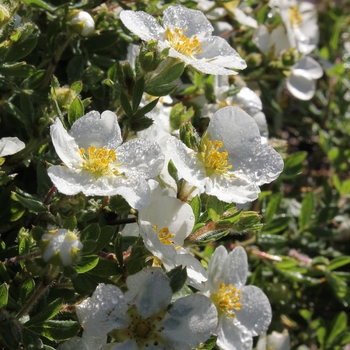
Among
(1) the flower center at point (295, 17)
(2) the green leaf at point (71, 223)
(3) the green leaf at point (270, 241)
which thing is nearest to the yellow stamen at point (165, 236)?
(2) the green leaf at point (71, 223)

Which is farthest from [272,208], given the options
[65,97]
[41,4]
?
[41,4]

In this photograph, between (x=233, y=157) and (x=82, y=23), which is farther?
(x=82, y=23)

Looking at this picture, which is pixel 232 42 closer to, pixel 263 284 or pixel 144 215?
pixel 263 284

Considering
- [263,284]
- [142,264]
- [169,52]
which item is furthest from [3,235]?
[263,284]

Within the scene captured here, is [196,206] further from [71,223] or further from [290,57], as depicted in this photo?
[290,57]

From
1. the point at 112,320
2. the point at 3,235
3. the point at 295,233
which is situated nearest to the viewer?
the point at 112,320

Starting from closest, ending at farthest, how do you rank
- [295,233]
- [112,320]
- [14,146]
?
[112,320], [14,146], [295,233]

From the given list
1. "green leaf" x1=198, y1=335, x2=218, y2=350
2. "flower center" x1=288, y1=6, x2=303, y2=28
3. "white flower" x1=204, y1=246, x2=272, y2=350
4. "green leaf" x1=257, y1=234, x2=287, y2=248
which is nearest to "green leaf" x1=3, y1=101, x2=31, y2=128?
"white flower" x1=204, y1=246, x2=272, y2=350
